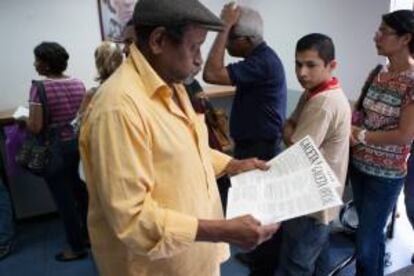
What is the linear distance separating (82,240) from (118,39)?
1468 mm

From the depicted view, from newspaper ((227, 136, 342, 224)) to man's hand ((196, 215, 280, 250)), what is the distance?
0.05 meters

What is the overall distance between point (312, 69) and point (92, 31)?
192 cm

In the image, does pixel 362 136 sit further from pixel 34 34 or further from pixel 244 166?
pixel 34 34

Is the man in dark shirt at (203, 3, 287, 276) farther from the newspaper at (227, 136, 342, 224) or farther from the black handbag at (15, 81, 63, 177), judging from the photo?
the black handbag at (15, 81, 63, 177)

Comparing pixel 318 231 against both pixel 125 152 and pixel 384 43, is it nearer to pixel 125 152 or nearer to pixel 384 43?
pixel 384 43

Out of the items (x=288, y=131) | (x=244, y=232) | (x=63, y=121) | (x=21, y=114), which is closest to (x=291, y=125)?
(x=288, y=131)

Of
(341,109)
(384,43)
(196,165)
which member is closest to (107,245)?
(196,165)

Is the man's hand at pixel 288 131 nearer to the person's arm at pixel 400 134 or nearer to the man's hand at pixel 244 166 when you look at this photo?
the person's arm at pixel 400 134

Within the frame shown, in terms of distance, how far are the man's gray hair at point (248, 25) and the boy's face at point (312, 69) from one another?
252 mm

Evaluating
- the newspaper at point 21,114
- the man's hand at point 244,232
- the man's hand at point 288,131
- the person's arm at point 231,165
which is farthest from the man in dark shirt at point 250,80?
the newspaper at point 21,114

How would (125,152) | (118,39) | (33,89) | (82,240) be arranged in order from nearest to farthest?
(125,152)
(33,89)
(82,240)
(118,39)

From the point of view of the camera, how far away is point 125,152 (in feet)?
2.54

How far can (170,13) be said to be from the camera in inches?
31.1

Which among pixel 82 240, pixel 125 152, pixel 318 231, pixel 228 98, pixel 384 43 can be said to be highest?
pixel 384 43
